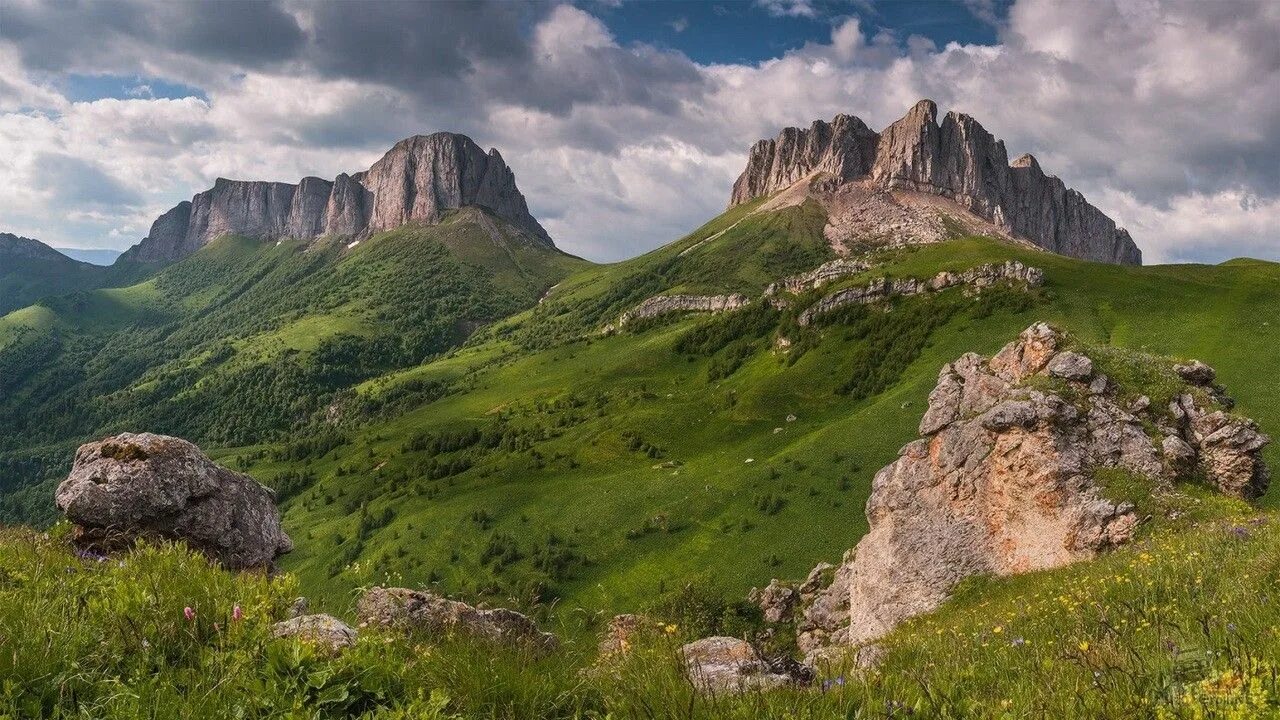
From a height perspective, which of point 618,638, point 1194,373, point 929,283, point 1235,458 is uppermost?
point 929,283

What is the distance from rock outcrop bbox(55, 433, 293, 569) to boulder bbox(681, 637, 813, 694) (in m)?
9.38

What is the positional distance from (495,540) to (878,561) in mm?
65290

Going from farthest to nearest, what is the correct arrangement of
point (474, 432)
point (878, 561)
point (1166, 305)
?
point (474, 432), point (1166, 305), point (878, 561)

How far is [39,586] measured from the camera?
6.17 m

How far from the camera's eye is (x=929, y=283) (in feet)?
428

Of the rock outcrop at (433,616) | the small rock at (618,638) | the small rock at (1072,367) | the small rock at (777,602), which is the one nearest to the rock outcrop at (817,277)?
the small rock at (777,602)

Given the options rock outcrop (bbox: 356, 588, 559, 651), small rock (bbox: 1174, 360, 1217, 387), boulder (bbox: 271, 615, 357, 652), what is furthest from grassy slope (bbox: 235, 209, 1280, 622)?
boulder (bbox: 271, 615, 357, 652)

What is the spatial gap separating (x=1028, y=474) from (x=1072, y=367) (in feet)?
19.9

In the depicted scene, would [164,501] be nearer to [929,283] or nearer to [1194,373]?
[1194,373]

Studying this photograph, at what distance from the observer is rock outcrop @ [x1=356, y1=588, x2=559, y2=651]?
22.8 feet

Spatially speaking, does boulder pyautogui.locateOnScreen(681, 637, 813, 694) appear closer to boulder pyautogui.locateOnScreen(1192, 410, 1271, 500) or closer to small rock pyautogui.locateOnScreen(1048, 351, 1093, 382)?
boulder pyautogui.locateOnScreen(1192, 410, 1271, 500)

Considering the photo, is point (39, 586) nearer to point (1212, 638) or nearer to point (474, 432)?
point (1212, 638)

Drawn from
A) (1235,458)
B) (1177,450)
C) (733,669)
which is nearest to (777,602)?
(1177,450)

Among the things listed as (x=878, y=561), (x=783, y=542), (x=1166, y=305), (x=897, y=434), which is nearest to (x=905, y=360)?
(x=897, y=434)
